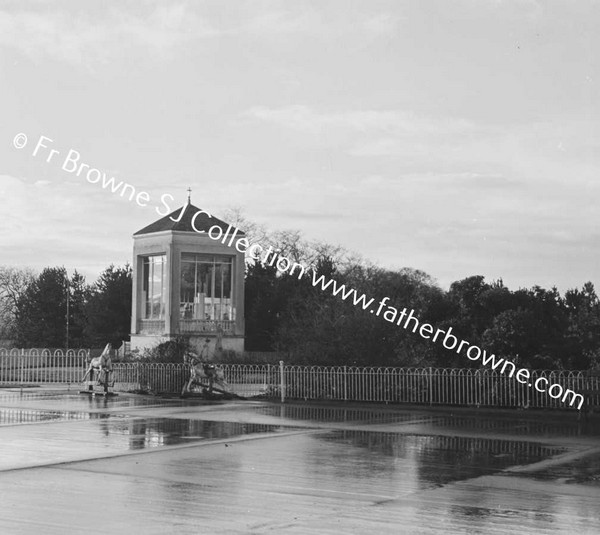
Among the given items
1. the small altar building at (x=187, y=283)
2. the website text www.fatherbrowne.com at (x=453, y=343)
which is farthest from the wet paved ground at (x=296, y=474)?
the small altar building at (x=187, y=283)

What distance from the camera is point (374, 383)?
27438 millimetres

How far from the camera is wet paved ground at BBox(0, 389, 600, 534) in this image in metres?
9.74

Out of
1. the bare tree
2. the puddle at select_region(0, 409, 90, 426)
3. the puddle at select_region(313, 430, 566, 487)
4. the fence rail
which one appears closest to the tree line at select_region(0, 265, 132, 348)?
the bare tree

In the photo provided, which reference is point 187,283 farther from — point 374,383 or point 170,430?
point 170,430

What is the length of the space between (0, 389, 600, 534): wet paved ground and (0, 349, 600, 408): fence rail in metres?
1.19

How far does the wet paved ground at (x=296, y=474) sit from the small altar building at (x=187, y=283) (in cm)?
2604

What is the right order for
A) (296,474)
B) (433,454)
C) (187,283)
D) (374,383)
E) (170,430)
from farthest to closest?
(187,283) < (374,383) < (170,430) < (433,454) < (296,474)

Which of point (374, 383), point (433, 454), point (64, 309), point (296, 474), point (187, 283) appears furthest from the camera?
point (64, 309)

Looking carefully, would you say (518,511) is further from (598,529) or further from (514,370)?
(514,370)

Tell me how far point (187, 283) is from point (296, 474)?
37.8 m

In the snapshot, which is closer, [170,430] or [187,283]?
[170,430]

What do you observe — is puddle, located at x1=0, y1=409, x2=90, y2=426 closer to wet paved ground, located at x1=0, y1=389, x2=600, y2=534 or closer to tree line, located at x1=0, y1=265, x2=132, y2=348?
wet paved ground, located at x1=0, y1=389, x2=600, y2=534

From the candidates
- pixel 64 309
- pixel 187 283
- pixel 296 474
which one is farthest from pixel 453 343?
pixel 64 309

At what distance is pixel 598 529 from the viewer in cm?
953
